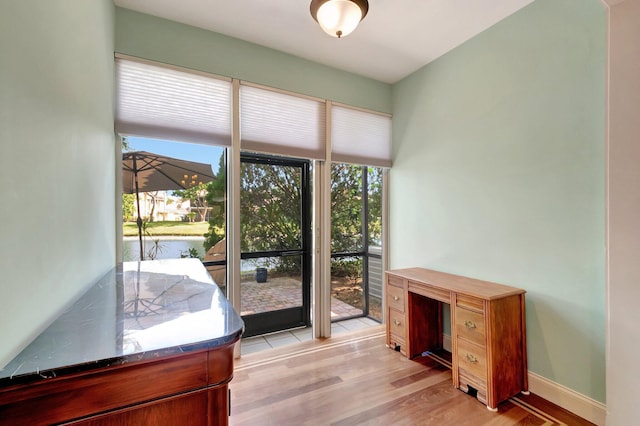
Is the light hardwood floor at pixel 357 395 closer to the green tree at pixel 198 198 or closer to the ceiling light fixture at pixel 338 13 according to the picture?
the green tree at pixel 198 198

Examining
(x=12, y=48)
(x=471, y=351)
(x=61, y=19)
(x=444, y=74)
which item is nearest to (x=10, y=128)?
(x=12, y=48)

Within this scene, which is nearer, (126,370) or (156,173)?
(126,370)

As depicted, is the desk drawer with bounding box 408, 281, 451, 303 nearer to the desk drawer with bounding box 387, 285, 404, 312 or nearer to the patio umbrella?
the desk drawer with bounding box 387, 285, 404, 312

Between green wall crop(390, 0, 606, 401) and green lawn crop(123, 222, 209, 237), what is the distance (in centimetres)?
229

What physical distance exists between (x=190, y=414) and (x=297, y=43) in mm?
2863

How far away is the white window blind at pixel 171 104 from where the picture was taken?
2277 millimetres

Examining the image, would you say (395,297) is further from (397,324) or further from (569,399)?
(569,399)

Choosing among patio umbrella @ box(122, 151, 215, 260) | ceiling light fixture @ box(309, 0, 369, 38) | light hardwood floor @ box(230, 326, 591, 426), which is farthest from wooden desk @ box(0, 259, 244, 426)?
ceiling light fixture @ box(309, 0, 369, 38)

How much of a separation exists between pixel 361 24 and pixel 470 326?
254 centimetres

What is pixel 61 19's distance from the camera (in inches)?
49.5

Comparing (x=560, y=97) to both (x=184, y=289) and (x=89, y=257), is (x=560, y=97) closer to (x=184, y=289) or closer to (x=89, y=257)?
(x=184, y=289)

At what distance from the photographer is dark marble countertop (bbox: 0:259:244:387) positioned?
0.79m

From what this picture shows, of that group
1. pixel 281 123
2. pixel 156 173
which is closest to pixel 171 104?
pixel 156 173

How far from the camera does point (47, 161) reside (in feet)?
3.72
